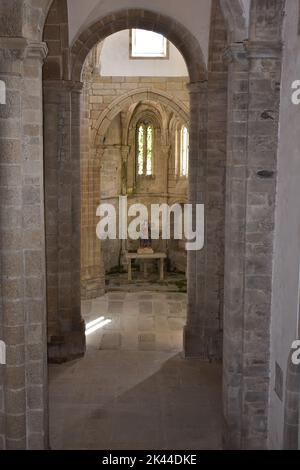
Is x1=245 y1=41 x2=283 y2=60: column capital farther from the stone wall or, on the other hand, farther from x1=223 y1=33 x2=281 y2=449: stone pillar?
the stone wall

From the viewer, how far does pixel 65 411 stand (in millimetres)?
8406

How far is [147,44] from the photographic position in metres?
16.3

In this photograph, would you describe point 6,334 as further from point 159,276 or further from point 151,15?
point 159,276

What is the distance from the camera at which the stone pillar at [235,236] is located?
6613 millimetres

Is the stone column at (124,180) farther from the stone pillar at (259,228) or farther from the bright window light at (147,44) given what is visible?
the stone pillar at (259,228)

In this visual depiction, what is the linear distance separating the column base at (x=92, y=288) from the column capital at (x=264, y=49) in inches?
366

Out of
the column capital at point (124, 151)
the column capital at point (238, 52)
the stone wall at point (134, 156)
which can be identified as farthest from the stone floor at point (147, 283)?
the column capital at point (238, 52)

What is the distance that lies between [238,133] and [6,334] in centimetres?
342

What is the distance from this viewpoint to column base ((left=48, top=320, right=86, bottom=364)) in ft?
33.8

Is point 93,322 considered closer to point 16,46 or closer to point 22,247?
point 22,247

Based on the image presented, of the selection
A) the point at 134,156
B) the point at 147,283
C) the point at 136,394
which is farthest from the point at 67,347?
the point at 134,156

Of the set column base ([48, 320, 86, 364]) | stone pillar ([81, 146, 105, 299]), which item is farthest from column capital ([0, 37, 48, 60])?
stone pillar ([81, 146, 105, 299])

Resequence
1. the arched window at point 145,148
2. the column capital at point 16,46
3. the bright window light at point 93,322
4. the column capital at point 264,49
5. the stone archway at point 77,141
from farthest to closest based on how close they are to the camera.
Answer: the arched window at point 145,148
the bright window light at point 93,322
the stone archway at point 77,141
the column capital at point 264,49
the column capital at point 16,46

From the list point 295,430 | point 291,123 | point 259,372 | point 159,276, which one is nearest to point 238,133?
point 291,123
